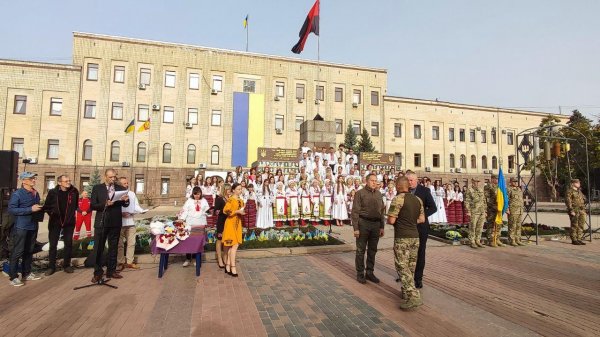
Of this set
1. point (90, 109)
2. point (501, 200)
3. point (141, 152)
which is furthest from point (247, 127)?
point (501, 200)

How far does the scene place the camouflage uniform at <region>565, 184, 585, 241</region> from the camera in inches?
446

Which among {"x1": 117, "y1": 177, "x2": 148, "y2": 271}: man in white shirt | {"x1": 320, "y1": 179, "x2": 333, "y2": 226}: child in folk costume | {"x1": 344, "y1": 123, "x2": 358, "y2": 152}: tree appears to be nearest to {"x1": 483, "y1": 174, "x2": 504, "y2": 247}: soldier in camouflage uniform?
{"x1": 320, "y1": 179, "x2": 333, "y2": 226}: child in folk costume

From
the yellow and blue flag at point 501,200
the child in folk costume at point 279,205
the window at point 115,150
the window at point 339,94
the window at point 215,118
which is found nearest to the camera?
the yellow and blue flag at point 501,200

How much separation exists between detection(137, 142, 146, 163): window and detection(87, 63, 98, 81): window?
801 cm

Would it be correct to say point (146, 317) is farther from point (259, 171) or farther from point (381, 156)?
point (381, 156)

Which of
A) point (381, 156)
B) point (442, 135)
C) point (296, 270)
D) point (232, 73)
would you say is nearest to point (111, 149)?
point (232, 73)

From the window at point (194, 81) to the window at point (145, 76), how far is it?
13.8ft

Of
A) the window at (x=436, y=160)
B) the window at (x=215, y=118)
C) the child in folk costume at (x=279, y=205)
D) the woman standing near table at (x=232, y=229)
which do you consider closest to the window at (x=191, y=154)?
the window at (x=215, y=118)

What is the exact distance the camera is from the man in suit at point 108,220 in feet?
22.0

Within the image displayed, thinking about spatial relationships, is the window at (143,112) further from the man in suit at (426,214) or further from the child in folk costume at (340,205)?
the man in suit at (426,214)

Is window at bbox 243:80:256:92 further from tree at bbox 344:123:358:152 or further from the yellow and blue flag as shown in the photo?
the yellow and blue flag

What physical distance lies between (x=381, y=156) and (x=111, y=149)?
27913mm

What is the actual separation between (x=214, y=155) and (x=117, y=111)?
1084 centimetres

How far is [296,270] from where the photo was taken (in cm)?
752
